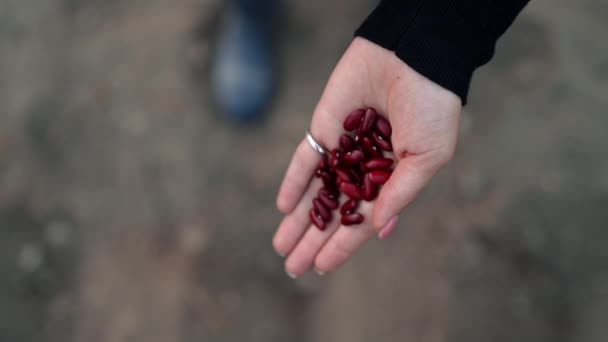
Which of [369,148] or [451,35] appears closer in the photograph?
[451,35]

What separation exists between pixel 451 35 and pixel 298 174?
0.47 m

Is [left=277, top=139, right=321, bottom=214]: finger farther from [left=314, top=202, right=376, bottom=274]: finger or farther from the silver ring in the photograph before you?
[left=314, top=202, right=376, bottom=274]: finger

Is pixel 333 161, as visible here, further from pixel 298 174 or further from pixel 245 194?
pixel 245 194

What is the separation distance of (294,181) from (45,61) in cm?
141

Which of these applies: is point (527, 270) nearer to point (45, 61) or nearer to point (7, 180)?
point (7, 180)

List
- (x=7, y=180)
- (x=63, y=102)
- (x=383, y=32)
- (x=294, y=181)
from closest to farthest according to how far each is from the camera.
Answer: (x=383, y=32) < (x=294, y=181) < (x=7, y=180) < (x=63, y=102)

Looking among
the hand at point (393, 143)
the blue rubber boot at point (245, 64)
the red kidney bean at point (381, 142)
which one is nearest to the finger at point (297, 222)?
the hand at point (393, 143)

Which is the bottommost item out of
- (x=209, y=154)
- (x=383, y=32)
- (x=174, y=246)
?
(x=174, y=246)

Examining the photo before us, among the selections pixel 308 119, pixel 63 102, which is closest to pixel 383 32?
pixel 308 119

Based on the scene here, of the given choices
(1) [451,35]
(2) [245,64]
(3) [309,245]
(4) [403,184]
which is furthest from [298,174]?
(2) [245,64]

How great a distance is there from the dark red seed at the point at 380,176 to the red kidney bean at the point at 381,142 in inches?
2.3

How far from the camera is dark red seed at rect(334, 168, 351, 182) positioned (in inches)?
48.5

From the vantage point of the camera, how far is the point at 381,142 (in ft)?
3.93

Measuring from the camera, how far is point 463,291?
1.65 m
